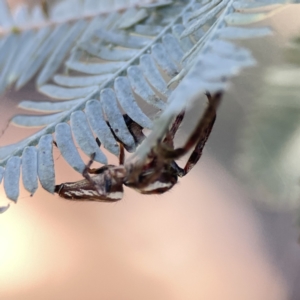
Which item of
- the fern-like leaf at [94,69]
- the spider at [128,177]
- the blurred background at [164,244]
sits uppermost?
the fern-like leaf at [94,69]

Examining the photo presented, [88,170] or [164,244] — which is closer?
[88,170]

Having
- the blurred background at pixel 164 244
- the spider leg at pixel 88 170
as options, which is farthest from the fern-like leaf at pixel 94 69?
the blurred background at pixel 164 244

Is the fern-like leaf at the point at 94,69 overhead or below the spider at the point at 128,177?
overhead

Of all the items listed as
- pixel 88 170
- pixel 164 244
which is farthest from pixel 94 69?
pixel 164 244

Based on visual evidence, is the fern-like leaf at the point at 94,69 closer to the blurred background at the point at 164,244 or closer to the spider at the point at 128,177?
the spider at the point at 128,177

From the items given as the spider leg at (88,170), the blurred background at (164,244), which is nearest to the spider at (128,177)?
the spider leg at (88,170)

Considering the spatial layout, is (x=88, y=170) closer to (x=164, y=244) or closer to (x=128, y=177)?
(x=128, y=177)

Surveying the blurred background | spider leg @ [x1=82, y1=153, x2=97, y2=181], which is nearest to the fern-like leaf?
spider leg @ [x1=82, y1=153, x2=97, y2=181]

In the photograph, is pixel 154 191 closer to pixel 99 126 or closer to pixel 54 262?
pixel 99 126

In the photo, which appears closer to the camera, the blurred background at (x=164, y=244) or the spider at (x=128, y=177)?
the spider at (x=128, y=177)
